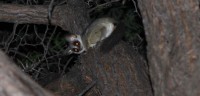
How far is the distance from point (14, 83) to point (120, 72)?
2.85 meters

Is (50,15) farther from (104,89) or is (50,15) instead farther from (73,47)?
(104,89)

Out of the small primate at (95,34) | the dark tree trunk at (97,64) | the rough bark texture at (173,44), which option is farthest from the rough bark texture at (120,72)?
the rough bark texture at (173,44)

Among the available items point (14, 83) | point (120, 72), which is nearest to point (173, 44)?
point (14, 83)

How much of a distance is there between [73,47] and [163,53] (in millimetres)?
2490

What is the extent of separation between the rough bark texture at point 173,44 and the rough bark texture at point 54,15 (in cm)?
208

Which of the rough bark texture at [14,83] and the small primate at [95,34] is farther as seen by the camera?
the small primate at [95,34]

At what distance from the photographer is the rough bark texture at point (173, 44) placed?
2.92 meters

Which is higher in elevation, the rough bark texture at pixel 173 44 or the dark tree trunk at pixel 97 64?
the rough bark texture at pixel 173 44

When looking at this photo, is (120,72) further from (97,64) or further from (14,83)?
(14,83)

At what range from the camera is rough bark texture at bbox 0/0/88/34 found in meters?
4.94

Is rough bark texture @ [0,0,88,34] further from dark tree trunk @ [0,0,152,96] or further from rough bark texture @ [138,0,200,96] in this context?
rough bark texture @ [138,0,200,96]

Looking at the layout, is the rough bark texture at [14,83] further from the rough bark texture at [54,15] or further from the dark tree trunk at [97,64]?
the rough bark texture at [54,15]

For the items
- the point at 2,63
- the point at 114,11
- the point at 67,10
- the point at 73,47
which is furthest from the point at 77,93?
the point at 2,63

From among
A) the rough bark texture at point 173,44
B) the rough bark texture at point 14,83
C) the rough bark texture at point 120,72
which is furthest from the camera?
the rough bark texture at point 120,72
